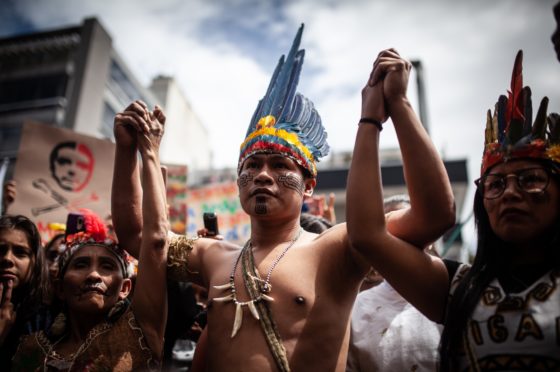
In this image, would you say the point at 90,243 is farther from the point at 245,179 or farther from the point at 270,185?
the point at 270,185

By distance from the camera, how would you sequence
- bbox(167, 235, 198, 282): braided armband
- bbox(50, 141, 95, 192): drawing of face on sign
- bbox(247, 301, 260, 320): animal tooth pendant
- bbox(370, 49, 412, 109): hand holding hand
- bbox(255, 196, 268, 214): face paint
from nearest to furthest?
A: bbox(370, 49, 412, 109): hand holding hand → bbox(247, 301, 260, 320): animal tooth pendant → bbox(255, 196, 268, 214): face paint → bbox(167, 235, 198, 282): braided armband → bbox(50, 141, 95, 192): drawing of face on sign

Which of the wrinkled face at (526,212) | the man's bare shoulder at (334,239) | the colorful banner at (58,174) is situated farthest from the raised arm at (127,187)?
the colorful banner at (58,174)

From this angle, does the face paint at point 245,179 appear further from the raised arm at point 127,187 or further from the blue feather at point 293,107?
the raised arm at point 127,187

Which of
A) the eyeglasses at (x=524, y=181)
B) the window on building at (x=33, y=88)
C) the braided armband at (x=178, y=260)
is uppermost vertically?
the window on building at (x=33, y=88)

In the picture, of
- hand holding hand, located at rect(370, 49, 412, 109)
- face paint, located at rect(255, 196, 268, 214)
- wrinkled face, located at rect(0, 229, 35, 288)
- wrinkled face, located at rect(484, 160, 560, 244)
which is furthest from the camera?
wrinkled face, located at rect(0, 229, 35, 288)

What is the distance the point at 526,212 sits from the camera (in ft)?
5.06

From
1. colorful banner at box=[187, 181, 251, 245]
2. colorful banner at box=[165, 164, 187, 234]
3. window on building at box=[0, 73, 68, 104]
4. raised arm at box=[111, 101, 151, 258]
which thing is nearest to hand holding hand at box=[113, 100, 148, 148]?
raised arm at box=[111, 101, 151, 258]

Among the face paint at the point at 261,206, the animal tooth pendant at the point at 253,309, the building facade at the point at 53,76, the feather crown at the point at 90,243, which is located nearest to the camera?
the animal tooth pendant at the point at 253,309

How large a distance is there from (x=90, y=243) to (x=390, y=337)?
179 cm

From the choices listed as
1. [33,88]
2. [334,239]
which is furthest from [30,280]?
[33,88]

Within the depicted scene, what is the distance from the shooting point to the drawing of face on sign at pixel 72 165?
436 centimetres

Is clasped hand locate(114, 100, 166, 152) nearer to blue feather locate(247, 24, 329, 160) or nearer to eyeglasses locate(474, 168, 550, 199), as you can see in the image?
blue feather locate(247, 24, 329, 160)

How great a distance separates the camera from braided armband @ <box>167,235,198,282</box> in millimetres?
2154

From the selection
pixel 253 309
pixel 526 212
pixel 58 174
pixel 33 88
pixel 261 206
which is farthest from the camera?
pixel 33 88
